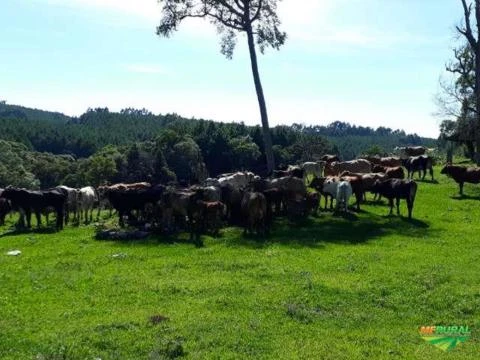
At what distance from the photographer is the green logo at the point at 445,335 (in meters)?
12.8

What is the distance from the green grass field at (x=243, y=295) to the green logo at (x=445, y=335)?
192mm

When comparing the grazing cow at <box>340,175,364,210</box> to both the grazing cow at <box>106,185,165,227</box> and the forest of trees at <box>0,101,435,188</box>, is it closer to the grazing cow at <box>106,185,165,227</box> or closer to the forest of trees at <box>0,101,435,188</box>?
the grazing cow at <box>106,185,165,227</box>

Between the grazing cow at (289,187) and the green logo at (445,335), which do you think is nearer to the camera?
the green logo at (445,335)

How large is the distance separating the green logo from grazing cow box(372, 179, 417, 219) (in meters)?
15.9

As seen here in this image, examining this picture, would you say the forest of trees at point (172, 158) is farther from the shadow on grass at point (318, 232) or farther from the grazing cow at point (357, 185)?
the shadow on grass at point (318, 232)

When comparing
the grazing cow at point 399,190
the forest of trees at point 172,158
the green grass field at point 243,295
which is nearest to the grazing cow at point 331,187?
the grazing cow at point 399,190

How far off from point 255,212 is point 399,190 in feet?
28.5

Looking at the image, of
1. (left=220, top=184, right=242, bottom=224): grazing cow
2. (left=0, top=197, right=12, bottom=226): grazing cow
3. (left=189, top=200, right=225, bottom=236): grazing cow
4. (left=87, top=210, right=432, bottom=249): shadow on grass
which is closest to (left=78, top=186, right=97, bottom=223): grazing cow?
(left=0, top=197, right=12, bottom=226): grazing cow

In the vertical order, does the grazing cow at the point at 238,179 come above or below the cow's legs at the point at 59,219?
above

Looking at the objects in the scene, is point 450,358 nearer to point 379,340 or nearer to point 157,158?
point 379,340

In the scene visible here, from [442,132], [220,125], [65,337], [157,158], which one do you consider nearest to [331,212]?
[65,337]

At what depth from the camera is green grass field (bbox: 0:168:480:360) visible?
492 inches

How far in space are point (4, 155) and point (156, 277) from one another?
10803cm

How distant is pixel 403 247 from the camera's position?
22.8 m
